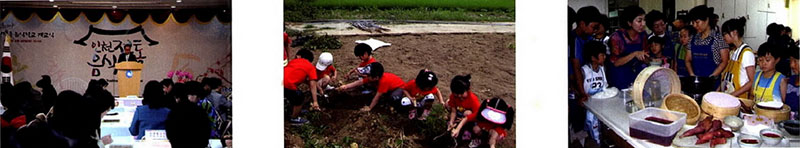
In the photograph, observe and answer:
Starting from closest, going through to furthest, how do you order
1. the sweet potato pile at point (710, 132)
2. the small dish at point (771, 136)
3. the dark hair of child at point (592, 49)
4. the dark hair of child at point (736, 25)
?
the small dish at point (771, 136)
the sweet potato pile at point (710, 132)
the dark hair of child at point (736, 25)
the dark hair of child at point (592, 49)

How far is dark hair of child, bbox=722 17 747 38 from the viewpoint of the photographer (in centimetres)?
494

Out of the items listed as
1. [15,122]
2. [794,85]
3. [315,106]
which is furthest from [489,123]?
[15,122]

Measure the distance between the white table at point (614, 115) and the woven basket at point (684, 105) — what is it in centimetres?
27

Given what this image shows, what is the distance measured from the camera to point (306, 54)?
5.06m

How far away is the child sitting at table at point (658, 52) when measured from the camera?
5.09 meters

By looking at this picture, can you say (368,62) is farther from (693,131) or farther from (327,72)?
(693,131)

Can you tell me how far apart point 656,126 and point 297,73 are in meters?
2.35

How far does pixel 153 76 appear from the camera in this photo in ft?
17.5

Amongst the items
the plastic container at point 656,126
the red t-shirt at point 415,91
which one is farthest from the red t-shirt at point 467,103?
the plastic container at point 656,126

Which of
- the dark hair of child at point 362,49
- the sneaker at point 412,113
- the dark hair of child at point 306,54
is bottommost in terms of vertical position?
the sneaker at point 412,113

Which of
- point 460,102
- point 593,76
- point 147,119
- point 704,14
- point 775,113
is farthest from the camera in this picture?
point 147,119

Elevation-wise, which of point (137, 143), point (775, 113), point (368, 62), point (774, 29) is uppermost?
point (774, 29)

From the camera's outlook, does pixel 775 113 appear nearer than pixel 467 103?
Yes

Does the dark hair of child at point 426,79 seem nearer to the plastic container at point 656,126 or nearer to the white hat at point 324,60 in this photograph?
the white hat at point 324,60
